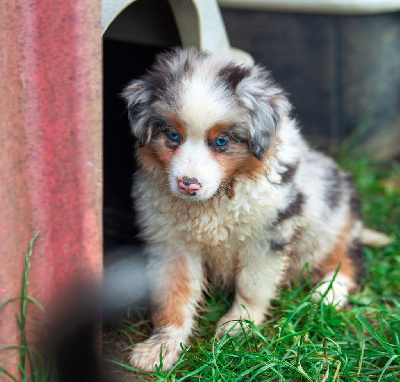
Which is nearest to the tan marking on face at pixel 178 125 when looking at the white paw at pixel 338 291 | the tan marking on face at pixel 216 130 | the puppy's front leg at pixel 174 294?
the tan marking on face at pixel 216 130

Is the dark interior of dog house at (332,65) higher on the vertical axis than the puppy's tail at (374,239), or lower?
higher

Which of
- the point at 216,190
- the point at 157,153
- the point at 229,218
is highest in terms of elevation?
the point at 157,153

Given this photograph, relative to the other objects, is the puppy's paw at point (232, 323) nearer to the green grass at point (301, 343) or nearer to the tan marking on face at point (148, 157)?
the green grass at point (301, 343)

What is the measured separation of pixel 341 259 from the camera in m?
3.55

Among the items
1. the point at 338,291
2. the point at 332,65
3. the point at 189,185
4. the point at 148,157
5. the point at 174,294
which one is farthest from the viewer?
the point at 332,65

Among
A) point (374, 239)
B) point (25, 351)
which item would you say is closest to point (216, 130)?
point (25, 351)

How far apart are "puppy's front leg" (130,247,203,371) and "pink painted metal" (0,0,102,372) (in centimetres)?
62

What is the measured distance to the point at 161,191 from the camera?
2.93 m

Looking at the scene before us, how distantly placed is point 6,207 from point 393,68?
3.69m

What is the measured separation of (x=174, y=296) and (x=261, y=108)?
985 mm

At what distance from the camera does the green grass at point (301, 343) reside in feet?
8.46

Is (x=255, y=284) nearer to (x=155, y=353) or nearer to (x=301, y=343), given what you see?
(x=301, y=343)

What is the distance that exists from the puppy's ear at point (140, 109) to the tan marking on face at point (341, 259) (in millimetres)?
1330

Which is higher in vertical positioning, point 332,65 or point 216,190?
point 332,65
